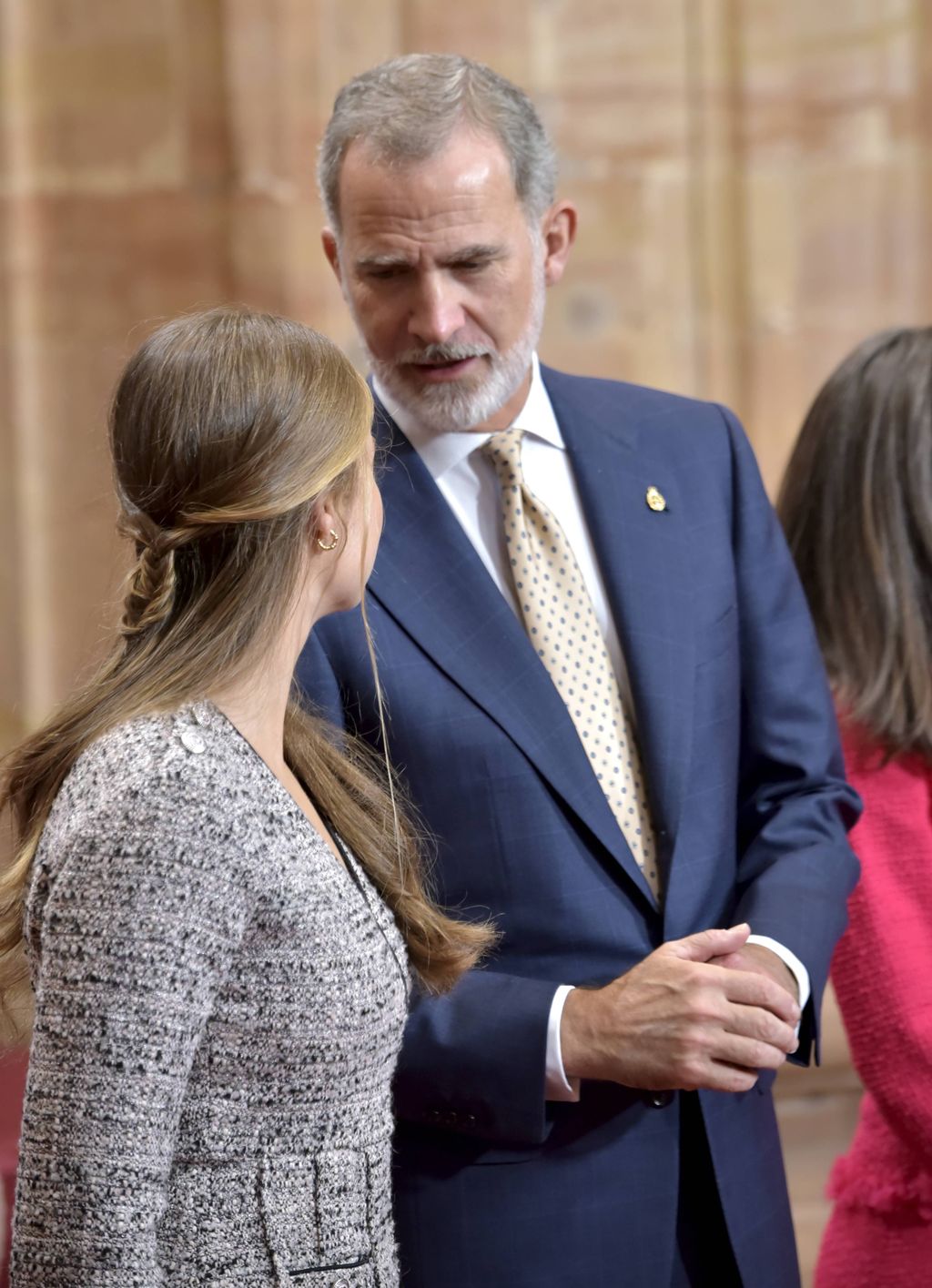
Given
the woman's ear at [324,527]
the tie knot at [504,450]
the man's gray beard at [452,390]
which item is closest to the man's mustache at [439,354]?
the man's gray beard at [452,390]

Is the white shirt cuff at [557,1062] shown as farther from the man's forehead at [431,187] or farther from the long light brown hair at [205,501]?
the man's forehead at [431,187]

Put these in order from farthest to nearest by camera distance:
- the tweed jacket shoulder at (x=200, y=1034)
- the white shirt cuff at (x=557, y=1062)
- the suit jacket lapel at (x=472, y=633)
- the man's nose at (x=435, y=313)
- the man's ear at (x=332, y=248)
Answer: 1. the man's ear at (x=332, y=248)
2. the man's nose at (x=435, y=313)
3. the suit jacket lapel at (x=472, y=633)
4. the white shirt cuff at (x=557, y=1062)
5. the tweed jacket shoulder at (x=200, y=1034)

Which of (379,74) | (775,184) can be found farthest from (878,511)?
(775,184)

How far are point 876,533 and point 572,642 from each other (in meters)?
0.59

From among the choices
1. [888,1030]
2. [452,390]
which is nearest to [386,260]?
[452,390]

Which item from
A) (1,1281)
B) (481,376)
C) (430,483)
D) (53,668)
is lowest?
(1,1281)

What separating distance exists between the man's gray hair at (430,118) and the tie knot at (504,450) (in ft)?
1.14

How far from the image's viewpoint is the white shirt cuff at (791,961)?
6.45ft

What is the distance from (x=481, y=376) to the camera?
214cm

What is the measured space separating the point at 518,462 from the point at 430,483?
5.3 inches

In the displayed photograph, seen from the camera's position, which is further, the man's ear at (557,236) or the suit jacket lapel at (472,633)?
the man's ear at (557,236)

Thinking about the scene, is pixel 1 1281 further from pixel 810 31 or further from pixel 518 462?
pixel 810 31

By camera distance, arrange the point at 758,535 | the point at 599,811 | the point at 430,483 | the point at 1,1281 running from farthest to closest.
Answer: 1. the point at 1,1281
2. the point at 758,535
3. the point at 430,483
4. the point at 599,811

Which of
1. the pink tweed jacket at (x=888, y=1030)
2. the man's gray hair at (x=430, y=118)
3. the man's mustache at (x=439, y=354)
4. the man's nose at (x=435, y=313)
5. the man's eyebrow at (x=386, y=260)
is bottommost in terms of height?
the pink tweed jacket at (x=888, y=1030)
